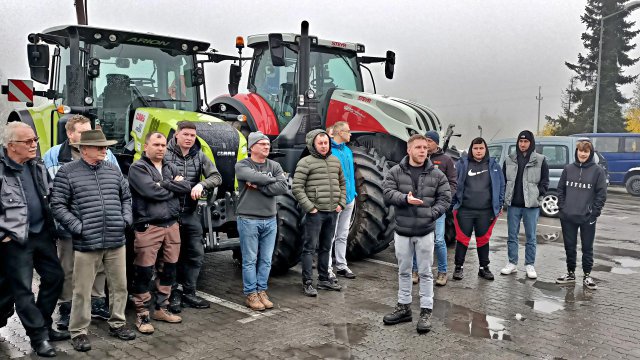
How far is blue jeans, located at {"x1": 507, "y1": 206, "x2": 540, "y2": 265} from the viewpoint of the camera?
716 centimetres

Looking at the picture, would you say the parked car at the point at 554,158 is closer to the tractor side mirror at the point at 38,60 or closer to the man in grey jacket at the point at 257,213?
the man in grey jacket at the point at 257,213

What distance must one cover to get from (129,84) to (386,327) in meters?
4.29

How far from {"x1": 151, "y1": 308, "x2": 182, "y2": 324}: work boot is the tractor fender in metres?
3.85

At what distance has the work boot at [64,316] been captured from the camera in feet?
16.5

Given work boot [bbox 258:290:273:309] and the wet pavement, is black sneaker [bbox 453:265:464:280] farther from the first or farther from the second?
work boot [bbox 258:290:273:309]

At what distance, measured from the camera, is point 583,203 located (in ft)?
22.2

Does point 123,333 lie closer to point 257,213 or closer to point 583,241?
point 257,213

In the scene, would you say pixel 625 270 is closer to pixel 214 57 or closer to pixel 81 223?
pixel 214 57

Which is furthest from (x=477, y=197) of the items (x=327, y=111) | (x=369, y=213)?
(x=327, y=111)

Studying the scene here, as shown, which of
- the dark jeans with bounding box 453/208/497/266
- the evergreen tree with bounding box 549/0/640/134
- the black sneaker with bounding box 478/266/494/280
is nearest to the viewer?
the dark jeans with bounding box 453/208/497/266

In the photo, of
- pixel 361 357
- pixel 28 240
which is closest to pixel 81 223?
pixel 28 240

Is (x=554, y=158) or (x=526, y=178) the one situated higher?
(x=554, y=158)

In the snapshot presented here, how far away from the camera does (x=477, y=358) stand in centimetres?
448

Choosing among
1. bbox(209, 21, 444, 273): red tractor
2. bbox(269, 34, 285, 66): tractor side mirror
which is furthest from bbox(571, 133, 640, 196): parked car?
bbox(269, 34, 285, 66): tractor side mirror
